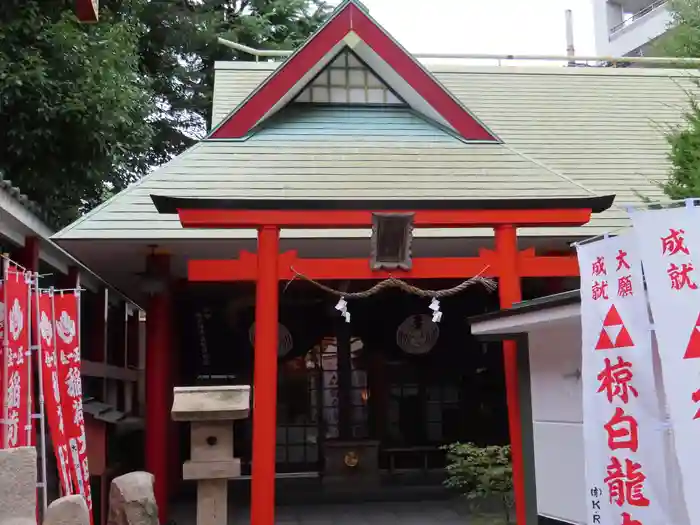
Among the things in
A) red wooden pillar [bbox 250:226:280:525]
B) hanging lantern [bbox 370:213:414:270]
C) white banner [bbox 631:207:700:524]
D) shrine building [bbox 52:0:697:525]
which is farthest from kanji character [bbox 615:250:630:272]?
red wooden pillar [bbox 250:226:280:525]

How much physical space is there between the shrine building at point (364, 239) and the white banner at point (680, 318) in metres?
2.91

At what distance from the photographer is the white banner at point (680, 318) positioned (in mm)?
3811

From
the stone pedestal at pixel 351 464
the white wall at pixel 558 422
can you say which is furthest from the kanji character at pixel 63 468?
the stone pedestal at pixel 351 464

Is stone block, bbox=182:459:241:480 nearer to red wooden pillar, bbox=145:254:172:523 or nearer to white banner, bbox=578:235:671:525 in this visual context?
red wooden pillar, bbox=145:254:172:523

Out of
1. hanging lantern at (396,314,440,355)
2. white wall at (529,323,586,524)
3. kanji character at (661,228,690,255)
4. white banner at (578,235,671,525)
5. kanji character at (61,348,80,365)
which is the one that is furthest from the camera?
hanging lantern at (396,314,440,355)

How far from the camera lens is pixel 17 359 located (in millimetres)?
6906

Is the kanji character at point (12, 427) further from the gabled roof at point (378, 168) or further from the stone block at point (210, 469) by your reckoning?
the gabled roof at point (378, 168)

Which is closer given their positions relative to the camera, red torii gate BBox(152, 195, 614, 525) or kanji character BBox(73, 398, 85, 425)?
red torii gate BBox(152, 195, 614, 525)

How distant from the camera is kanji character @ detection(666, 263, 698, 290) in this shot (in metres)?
3.90

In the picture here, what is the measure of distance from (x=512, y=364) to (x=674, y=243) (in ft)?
11.7

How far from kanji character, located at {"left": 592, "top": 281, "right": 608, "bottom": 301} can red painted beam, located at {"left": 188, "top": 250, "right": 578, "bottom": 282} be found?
2.99 meters

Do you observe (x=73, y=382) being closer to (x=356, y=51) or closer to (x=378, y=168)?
(x=378, y=168)

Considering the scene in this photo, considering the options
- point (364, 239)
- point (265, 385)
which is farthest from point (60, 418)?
point (364, 239)

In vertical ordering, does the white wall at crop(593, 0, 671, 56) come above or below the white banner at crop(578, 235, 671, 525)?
above
